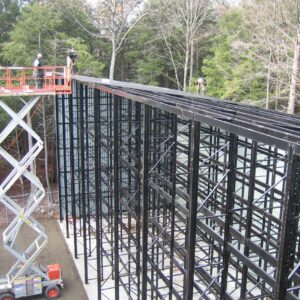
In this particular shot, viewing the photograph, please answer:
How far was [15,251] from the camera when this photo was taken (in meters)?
16.2

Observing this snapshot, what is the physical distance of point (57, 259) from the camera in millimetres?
19781

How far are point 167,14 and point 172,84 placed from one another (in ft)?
22.2

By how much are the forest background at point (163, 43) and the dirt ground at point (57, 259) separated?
4800 mm

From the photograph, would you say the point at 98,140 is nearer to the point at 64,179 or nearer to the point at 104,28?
the point at 64,179

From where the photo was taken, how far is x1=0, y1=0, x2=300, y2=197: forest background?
24.8m

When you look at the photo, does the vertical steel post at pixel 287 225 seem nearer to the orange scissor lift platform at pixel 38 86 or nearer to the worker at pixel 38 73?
the orange scissor lift platform at pixel 38 86

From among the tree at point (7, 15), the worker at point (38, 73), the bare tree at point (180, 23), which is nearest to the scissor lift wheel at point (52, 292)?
the worker at point (38, 73)

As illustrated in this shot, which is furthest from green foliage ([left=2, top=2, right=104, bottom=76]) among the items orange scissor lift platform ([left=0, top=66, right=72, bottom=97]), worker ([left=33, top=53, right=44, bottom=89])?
worker ([left=33, top=53, right=44, bottom=89])

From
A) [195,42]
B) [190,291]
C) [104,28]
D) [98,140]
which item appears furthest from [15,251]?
[195,42]

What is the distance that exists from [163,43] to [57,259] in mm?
23980

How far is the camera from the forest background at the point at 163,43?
24828 mm

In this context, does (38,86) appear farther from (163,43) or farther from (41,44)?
(163,43)

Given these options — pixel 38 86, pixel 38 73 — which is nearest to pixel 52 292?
pixel 38 86

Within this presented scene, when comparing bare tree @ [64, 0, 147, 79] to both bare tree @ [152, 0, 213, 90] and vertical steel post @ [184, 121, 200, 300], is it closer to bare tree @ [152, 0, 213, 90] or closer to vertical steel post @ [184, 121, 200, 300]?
bare tree @ [152, 0, 213, 90]
